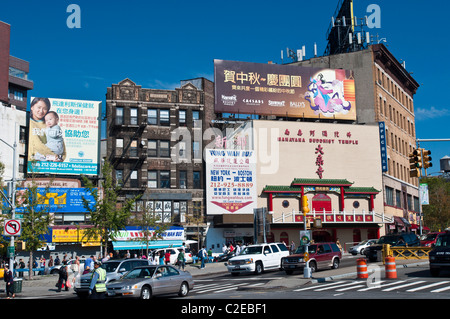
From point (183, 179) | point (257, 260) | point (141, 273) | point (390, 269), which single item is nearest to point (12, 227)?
point (141, 273)

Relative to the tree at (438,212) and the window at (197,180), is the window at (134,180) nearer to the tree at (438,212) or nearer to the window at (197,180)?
the window at (197,180)

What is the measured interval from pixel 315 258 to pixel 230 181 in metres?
27.5

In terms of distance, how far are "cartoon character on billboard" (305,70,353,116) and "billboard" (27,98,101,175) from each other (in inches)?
1011

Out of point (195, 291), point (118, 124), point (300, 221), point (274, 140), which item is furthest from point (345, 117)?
point (195, 291)

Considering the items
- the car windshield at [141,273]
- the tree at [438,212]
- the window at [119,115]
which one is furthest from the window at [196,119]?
the car windshield at [141,273]

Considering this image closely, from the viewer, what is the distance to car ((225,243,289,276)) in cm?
3039

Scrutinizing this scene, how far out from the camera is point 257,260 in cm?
3073

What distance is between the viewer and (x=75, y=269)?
3069 centimetres

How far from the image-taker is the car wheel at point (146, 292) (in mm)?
18750

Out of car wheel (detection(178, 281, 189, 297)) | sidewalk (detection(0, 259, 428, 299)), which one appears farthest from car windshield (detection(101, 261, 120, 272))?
car wheel (detection(178, 281, 189, 297))

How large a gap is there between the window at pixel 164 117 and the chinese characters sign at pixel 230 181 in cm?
686

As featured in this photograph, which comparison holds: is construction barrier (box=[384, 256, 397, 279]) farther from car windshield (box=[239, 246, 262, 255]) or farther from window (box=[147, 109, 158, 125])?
window (box=[147, 109, 158, 125])

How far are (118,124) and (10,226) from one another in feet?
103
